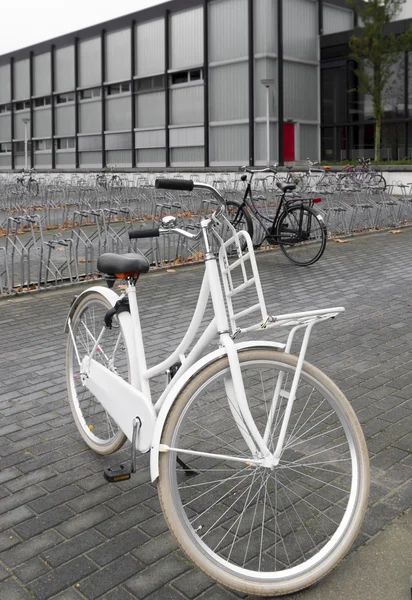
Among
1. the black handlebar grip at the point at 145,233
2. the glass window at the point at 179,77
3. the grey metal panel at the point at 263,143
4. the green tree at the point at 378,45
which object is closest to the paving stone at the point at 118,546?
the black handlebar grip at the point at 145,233

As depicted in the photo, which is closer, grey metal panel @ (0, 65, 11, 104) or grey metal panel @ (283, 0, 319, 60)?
grey metal panel @ (283, 0, 319, 60)

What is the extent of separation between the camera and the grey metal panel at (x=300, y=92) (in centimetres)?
3450

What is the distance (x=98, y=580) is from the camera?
284cm

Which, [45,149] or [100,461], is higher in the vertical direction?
[45,149]

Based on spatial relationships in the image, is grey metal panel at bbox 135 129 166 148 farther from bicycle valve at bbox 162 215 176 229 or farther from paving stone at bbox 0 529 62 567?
paving stone at bbox 0 529 62 567

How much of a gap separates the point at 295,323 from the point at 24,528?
1.43 metres

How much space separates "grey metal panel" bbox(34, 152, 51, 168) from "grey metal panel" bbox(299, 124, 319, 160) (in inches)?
692

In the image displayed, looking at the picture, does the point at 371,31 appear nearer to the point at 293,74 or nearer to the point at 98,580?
the point at 293,74

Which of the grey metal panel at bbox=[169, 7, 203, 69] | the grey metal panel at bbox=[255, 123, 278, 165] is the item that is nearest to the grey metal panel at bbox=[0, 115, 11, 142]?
the grey metal panel at bbox=[169, 7, 203, 69]

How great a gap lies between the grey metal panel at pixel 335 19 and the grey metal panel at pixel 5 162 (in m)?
23.0

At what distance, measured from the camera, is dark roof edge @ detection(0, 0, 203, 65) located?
36.9 meters

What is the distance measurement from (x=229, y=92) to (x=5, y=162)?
816 inches


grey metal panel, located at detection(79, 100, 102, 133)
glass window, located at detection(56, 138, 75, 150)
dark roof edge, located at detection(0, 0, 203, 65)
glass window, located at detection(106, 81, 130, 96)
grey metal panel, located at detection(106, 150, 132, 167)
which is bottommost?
grey metal panel, located at detection(106, 150, 132, 167)

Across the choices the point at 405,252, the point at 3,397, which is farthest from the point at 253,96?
the point at 3,397
